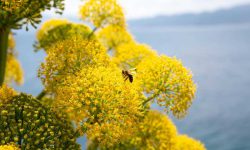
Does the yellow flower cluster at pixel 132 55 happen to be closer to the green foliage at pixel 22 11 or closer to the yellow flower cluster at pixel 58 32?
the yellow flower cluster at pixel 58 32

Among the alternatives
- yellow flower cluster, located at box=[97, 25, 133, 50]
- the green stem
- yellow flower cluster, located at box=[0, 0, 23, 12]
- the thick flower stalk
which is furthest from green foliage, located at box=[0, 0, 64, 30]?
yellow flower cluster, located at box=[97, 25, 133, 50]

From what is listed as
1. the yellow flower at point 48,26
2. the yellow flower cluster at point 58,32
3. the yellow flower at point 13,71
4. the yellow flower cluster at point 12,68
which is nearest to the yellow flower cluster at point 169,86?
the yellow flower cluster at point 58,32

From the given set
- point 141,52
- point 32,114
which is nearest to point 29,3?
point 32,114

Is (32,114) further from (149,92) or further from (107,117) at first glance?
(149,92)

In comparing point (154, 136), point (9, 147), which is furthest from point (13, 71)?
point (9, 147)

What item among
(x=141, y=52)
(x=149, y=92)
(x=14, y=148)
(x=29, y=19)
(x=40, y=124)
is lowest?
(x=14, y=148)

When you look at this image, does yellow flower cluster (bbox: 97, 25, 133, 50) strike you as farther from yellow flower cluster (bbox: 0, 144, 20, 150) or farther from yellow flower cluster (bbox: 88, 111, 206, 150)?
yellow flower cluster (bbox: 0, 144, 20, 150)
